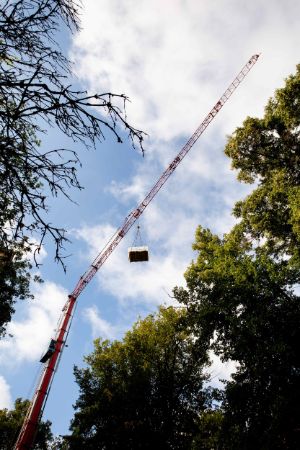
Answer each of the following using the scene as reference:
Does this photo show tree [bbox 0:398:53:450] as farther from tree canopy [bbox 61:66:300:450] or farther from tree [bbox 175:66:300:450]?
tree [bbox 175:66:300:450]

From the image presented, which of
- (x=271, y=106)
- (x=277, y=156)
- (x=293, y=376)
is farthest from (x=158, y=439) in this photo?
(x=271, y=106)

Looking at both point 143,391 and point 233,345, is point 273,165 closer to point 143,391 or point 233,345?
point 233,345

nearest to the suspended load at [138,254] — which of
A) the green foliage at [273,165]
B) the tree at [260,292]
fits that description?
the tree at [260,292]

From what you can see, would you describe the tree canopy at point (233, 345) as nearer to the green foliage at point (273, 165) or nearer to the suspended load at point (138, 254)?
the green foliage at point (273, 165)

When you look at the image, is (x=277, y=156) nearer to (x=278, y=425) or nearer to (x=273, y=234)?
(x=273, y=234)

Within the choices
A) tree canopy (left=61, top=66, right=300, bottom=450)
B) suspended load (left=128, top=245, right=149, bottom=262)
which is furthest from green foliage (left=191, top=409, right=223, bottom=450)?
suspended load (left=128, top=245, right=149, bottom=262)

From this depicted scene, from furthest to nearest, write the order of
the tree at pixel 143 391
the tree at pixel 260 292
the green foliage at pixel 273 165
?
the tree at pixel 143 391
the green foliage at pixel 273 165
the tree at pixel 260 292

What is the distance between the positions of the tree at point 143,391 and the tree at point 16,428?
10541 millimetres

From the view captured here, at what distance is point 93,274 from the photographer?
37.6 metres

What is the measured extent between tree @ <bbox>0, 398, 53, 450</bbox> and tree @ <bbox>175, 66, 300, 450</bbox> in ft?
68.6

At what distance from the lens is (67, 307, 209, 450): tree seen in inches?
717

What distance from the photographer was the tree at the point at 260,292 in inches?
455

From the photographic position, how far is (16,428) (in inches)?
1074

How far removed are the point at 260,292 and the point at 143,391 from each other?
11.9 meters
